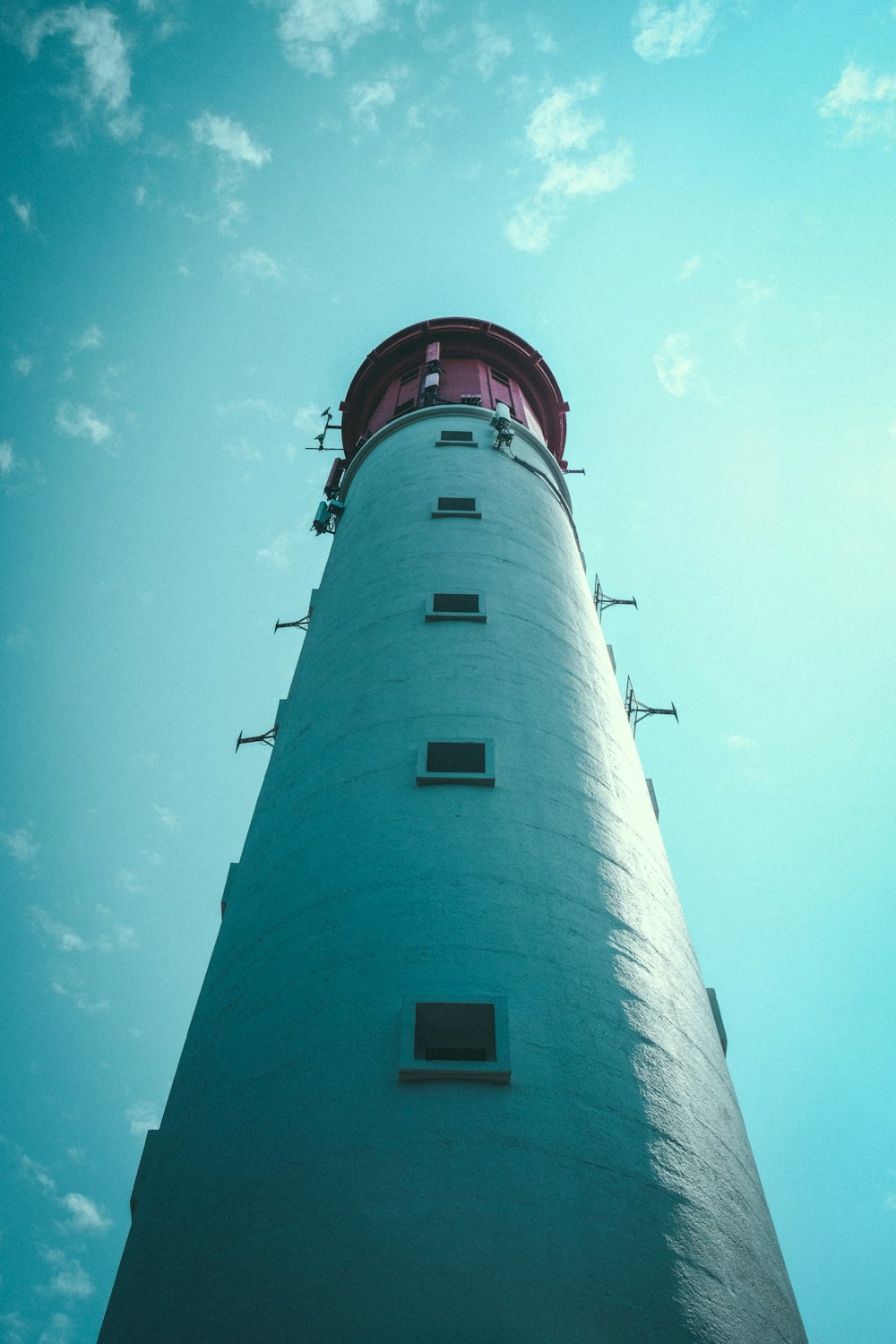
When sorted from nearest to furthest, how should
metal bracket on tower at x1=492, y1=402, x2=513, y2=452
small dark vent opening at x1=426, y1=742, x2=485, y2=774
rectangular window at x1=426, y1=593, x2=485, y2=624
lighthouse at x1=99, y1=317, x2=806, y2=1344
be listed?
lighthouse at x1=99, y1=317, x2=806, y2=1344 < small dark vent opening at x1=426, y1=742, x2=485, y2=774 < rectangular window at x1=426, y1=593, x2=485, y2=624 < metal bracket on tower at x1=492, y1=402, x2=513, y2=452

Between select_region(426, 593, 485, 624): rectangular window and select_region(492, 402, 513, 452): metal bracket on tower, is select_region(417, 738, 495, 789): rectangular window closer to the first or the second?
select_region(426, 593, 485, 624): rectangular window

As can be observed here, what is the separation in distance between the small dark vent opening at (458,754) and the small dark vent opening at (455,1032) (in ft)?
10.9

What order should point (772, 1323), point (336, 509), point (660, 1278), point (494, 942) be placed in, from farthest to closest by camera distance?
point (336, 509) < point (494, 942) < point (772, 1323) < point (660, 1278)

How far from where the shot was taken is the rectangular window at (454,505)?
16875mm

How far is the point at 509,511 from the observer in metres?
17.6

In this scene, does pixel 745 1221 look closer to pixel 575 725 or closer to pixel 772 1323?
pixel 772 1323

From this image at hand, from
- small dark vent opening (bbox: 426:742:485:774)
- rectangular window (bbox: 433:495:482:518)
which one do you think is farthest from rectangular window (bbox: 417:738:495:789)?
rectangular window (bbox: 433:495:482:518)

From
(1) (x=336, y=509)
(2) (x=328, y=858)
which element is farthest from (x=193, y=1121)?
(1) (x=336, y=509)

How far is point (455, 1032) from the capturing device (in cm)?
827

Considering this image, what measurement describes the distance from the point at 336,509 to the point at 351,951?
1488 centimetres

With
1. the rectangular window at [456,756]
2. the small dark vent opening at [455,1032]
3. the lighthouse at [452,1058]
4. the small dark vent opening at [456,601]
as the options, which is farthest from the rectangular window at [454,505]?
the small dark vent opening at [455,1032]

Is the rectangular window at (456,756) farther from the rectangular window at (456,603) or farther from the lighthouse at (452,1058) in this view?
the rectangular window at (456,603)

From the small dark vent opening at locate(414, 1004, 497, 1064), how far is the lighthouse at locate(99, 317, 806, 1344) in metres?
0.03

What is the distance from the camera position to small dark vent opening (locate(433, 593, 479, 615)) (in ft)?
46.3
